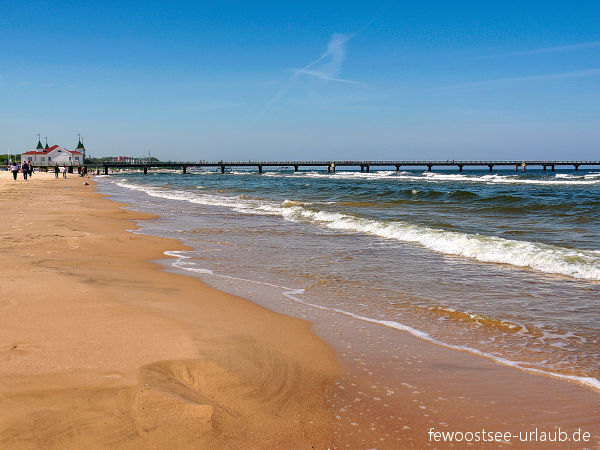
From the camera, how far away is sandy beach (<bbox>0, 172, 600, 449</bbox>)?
2617 mm

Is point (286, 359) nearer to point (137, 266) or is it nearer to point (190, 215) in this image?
point (137, 266)

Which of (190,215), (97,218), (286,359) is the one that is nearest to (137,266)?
(286,359)

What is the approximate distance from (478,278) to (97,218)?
452 inches

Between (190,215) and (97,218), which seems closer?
(97,218)

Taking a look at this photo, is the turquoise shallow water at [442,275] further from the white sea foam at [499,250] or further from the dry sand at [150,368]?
the dry sand at [150,368]

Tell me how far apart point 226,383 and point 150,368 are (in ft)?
1.86

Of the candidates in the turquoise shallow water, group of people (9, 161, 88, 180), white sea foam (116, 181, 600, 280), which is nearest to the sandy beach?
the turquoise shallow water

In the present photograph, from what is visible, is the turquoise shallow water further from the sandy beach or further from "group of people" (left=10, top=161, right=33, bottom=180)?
"group of people" (left=10, top=161, right=33, bottom=180)

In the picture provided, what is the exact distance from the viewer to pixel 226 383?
3.26 m

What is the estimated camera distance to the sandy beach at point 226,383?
262cm

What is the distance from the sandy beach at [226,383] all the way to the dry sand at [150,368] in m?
0.01

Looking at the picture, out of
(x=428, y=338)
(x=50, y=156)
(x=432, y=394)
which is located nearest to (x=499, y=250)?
(x=428, y=338)

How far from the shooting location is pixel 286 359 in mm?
3854

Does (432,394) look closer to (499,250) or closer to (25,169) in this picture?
(499,250)
